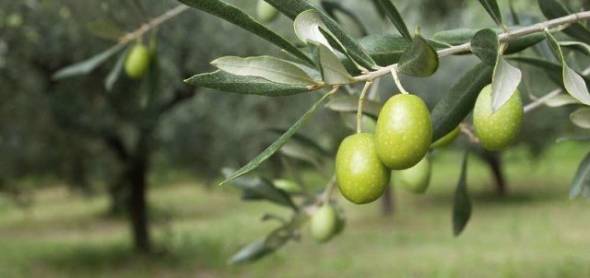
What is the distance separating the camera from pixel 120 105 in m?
8.38

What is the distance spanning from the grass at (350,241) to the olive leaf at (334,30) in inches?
302

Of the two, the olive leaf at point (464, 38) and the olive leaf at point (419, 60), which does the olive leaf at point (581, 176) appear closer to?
the olive leaf at point (464, 38)

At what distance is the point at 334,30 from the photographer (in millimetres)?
760

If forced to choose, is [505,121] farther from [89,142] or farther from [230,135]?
[89,142]

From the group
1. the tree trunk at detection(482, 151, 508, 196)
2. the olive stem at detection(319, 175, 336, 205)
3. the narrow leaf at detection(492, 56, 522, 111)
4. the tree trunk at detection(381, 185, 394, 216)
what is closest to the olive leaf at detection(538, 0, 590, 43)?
the narrow leaf at detection(492, 56, 522, 111)

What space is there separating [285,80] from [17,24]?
4.78 meters

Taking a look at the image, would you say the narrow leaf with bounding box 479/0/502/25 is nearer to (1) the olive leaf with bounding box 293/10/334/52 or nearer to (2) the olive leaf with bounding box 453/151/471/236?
(1) the olive leaf with bounding box 293/10/334/52

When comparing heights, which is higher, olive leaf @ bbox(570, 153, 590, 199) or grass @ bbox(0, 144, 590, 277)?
olive leaf @ bbox(570, 153, 590, 199)

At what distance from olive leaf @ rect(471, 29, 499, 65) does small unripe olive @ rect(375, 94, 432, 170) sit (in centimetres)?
9

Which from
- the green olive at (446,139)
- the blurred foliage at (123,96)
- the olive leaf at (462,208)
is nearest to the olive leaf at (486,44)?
the green olive at (446,139)

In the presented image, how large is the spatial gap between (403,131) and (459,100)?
330 mm

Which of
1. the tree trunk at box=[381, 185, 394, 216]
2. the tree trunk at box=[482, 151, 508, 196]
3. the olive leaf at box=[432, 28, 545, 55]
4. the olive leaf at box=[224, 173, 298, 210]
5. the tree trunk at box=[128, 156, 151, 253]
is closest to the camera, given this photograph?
the olive leaf at box=[432, 28, 545, 55]

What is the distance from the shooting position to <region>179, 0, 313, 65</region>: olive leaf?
0.67 m

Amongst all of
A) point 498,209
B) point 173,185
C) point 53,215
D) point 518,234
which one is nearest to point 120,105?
point 518,234
